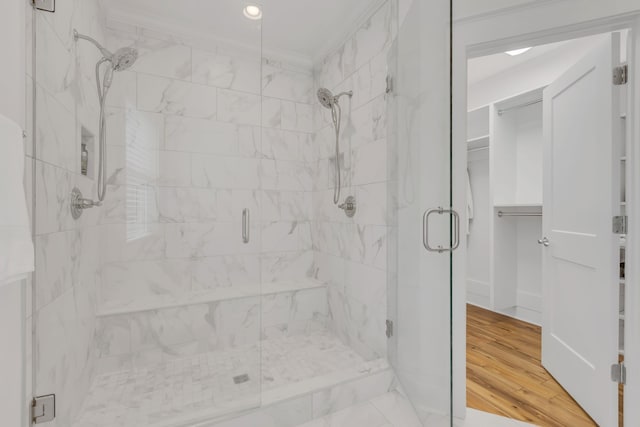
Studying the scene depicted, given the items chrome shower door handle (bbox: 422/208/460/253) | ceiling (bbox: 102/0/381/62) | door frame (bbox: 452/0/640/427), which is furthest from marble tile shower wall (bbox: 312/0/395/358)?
chrome shower door handle (bbox: 422/208/460/253)

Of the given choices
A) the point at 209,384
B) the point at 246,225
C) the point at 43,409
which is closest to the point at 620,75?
the point at 246,225

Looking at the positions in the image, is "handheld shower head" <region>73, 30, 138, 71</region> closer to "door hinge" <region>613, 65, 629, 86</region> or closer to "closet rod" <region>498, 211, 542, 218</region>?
"door hinge" <region>613, 65, 629, 86</region>

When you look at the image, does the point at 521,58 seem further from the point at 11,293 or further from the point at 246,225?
the point at 11,293

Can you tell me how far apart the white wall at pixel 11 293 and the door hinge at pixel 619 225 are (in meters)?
2.60

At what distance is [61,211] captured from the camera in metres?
1.24

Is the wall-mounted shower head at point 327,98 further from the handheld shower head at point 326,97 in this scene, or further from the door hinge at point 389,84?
the door hinge at point 389,84

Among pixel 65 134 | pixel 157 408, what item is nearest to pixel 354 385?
pixel 157 408

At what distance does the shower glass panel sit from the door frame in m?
1.19

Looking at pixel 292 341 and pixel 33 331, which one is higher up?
pixel 33 331

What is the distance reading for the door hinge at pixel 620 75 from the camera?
147 centimetres

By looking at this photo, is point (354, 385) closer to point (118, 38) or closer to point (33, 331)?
point (33, 331)

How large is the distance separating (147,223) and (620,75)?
2819 millimetres

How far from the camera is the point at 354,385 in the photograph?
1.51 metres

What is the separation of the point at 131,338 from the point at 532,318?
3611mm
